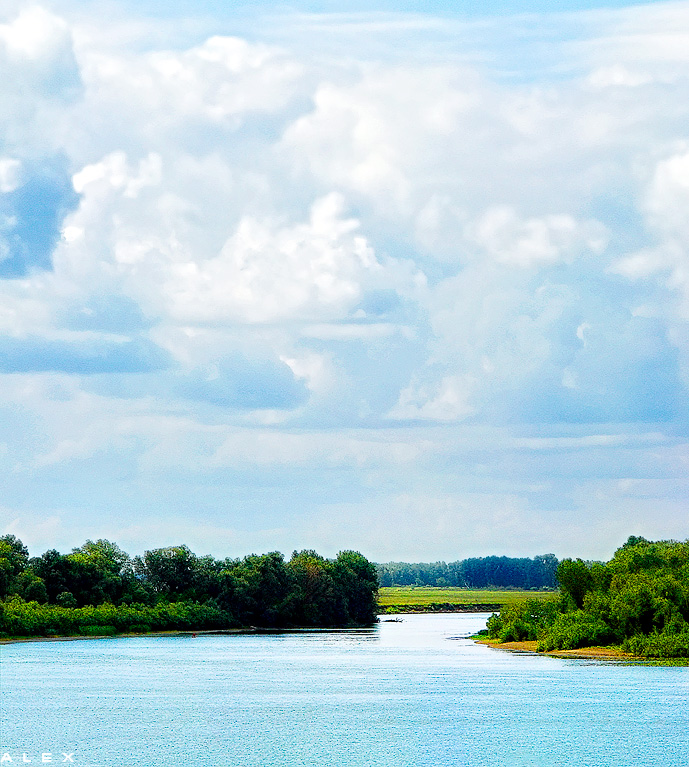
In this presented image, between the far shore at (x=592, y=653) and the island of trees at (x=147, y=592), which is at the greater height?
the island of trees at (x=147, y=592)

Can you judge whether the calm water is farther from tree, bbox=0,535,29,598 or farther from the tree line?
tree, bbox=0,535,29,598

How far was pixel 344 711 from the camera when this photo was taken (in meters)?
76.5

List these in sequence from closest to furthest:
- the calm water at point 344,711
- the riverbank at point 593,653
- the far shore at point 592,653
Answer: the calm water at point 344,711 < the riverbank at point 593,653 < the far shore at point 592,653

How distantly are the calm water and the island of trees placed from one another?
2938cm

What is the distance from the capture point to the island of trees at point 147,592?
15350cm

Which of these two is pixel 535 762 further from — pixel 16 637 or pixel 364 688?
pixel 16 637

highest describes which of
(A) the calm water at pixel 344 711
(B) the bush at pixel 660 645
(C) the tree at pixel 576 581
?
(C) the tree at pixel 576 581

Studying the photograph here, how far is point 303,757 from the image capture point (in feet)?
196

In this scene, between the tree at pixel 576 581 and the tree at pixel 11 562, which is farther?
the tree at pixel 11 562

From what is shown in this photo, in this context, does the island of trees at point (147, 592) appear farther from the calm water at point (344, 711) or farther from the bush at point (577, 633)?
the bush at point (577, 633)

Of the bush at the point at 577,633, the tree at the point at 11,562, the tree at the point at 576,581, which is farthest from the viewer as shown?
the tree at the point at 11,562

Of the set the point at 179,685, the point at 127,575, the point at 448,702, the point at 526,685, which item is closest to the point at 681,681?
the point at 526,685

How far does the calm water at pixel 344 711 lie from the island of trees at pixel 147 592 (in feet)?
96.4

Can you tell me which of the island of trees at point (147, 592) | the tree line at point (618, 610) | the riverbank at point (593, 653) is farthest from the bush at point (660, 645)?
the island of trees at point (147, 592)
